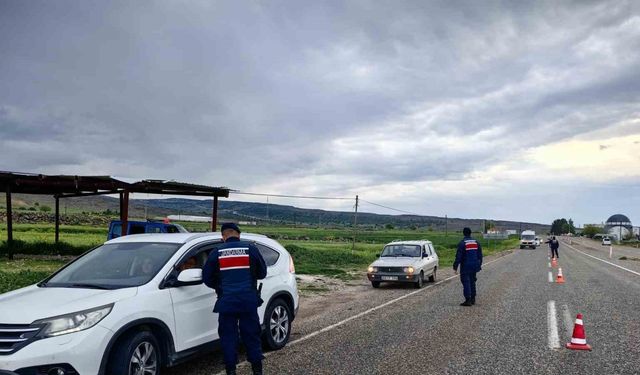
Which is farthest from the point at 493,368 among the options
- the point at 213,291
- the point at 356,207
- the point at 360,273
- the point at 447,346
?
the point at 356,207

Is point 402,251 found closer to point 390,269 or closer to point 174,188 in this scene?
point 390,269

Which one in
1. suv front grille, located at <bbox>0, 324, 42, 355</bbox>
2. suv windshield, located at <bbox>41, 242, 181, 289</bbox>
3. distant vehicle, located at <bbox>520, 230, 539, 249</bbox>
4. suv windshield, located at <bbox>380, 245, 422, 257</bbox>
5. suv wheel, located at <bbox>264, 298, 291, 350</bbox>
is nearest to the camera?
suv front grille, located at <bbox>0, 324, 42, 355</bbox>

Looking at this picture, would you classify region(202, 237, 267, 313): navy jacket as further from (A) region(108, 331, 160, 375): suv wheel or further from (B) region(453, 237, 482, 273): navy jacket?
(B) region(453, 237, 482, 273): navy jacket

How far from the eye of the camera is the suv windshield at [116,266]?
19.1 feet

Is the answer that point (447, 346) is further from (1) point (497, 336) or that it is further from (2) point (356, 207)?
(2) point (356, 207)

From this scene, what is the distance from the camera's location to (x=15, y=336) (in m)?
4.64

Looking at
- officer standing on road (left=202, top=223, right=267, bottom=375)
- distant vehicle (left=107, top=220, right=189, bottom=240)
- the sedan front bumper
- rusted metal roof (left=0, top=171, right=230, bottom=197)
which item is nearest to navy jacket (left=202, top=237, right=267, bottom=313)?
officer standing on road (left=202, top=223, right=267, bottom=375)

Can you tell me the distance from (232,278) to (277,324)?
7.15 ft

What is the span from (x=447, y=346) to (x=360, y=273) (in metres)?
16.4

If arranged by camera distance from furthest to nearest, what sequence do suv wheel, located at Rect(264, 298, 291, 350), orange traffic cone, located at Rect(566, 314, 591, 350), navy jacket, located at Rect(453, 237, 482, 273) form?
navy jacket, located at Rect(453, 237, 482, 273) < orange traffic cone, located at Rect(566, 314, 591, 350) < suv wheel, located at Rect(264, 298, 291, 350)

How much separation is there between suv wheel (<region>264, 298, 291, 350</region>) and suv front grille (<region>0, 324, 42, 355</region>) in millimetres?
3317

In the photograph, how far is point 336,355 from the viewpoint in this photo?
7156mm

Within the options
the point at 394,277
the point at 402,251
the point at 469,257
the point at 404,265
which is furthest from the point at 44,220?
the point at 469,257

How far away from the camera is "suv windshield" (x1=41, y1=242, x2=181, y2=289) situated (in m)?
5.82
